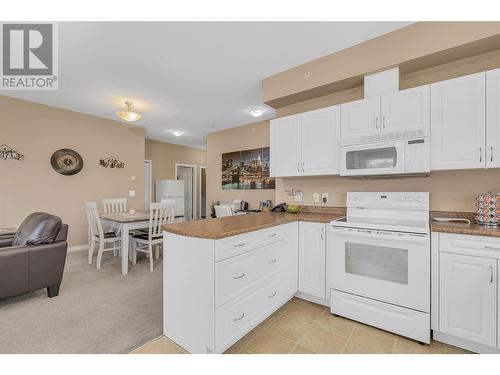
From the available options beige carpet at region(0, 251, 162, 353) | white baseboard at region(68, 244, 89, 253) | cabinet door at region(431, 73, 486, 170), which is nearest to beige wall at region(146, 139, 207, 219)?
white baseboard at region(68, 244, 89, 253)

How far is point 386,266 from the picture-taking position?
6.29 feet

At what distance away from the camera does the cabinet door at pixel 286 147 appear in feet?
9.30

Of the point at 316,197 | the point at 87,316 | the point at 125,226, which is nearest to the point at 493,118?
the point at 316,197

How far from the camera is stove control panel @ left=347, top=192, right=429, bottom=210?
214cm

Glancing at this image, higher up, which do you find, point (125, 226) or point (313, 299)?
point (125, 226)

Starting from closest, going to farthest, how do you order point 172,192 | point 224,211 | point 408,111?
point 408,111 → point 224,211 → point 172,192

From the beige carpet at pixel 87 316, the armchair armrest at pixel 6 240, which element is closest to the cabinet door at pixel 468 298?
the beige carpet at pixel 87 316

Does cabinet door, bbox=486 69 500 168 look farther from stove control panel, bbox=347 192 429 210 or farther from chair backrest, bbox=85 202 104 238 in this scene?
chair backrest, bbox=85 202 104 238

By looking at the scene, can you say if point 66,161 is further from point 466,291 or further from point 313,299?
point 466,291

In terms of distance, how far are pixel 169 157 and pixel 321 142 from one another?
571cm

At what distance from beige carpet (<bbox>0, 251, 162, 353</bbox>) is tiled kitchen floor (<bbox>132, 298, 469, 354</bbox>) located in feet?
1.07

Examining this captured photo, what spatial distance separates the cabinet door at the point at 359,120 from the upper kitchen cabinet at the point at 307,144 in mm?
84

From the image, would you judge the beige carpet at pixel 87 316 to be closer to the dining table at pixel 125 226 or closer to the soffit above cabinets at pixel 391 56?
the dining table at pixel 125 226
